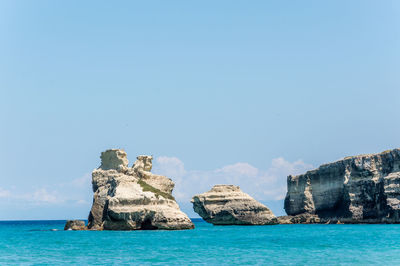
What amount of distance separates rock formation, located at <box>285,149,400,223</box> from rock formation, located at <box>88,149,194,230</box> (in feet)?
114

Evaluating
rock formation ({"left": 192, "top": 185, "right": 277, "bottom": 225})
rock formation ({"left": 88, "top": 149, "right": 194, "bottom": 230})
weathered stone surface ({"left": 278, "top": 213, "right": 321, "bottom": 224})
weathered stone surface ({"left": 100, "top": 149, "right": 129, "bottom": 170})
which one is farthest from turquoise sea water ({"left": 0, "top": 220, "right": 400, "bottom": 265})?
weathered stone surface ({"left": 278, "top": 213, "right": 321, "bottom": 224})

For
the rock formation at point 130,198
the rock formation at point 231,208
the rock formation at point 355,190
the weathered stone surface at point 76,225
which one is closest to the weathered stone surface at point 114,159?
the rock formation at point 130,198

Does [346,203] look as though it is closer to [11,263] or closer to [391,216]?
[391,216]

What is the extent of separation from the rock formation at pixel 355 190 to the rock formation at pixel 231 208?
13.7 meters

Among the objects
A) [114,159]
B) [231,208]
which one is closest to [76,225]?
[114,159]

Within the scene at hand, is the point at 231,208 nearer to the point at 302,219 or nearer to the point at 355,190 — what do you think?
the point at 355,190

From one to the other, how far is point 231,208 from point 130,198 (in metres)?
31.5

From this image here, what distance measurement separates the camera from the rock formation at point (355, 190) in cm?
9519

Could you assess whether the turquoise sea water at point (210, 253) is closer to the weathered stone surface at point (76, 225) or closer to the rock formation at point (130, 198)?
the rock formation at point (130, 198)

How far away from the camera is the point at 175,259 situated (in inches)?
1647

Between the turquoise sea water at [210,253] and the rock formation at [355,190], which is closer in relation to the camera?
the turquoise sea water at [210,253]

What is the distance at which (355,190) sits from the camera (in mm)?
102250

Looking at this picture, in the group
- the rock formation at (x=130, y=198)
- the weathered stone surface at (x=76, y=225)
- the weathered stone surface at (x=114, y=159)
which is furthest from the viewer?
the weathered stone surface at (x=76, y=225)

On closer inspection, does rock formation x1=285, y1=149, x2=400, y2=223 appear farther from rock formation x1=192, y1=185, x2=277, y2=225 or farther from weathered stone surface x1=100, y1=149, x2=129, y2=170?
weathered stone surface x1=100, y1=149, x2=129, y2=170
